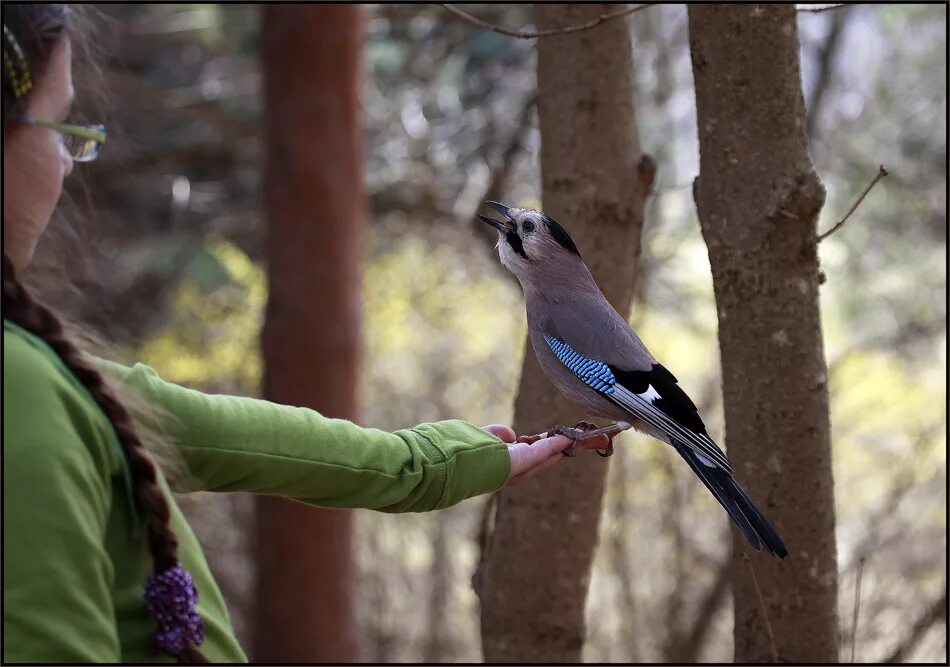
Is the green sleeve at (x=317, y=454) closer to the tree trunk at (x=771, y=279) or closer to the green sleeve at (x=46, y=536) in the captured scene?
the green sleeve at (x=46, y=536)

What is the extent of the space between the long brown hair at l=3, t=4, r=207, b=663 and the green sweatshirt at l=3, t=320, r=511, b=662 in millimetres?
18

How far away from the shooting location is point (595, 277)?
10.3ft

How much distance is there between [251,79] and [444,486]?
309 inches

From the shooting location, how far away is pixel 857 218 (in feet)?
24.1

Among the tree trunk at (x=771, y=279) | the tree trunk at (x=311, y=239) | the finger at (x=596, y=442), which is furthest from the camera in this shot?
the tree trunk at (x=311, y=239)

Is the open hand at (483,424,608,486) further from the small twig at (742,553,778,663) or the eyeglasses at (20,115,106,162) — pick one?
the eyeglasses at (20,115,106,162)

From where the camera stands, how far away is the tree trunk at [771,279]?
2432 millimetres

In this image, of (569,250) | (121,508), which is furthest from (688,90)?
(121,508)

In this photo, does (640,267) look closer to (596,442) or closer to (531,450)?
(596,442)

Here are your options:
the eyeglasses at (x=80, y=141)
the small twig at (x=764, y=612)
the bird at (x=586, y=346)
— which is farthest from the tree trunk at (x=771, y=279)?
the eyeglasses at (x=80, y=141)

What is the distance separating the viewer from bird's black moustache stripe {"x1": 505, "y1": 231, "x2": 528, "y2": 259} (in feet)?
7.20

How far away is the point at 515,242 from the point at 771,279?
631 mm

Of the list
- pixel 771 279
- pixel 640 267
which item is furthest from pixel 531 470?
pixel 640 267

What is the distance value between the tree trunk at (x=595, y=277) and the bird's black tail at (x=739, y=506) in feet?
3.60
